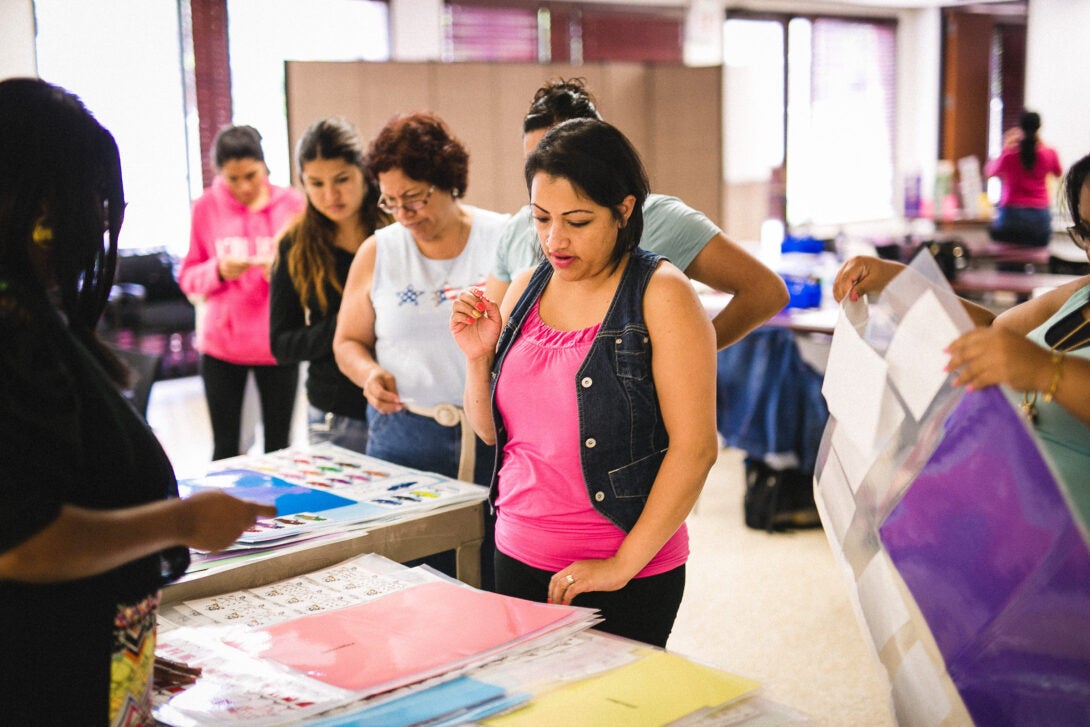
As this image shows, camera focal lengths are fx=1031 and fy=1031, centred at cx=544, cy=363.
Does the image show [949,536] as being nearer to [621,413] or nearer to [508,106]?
[621,413]

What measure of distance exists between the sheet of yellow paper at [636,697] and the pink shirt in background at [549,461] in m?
0.27

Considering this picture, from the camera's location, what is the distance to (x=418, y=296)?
86.2 inches

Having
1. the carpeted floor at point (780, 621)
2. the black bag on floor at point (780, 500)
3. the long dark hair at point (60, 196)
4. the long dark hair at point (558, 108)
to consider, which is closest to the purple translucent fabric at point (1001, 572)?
the long dark hair at point (60, 196)

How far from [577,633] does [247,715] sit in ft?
1.41

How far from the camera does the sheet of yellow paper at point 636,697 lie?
111 centimetres

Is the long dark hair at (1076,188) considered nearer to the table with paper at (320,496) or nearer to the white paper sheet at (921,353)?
the white paper sheet at (921,353)

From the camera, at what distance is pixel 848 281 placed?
57.9 inches

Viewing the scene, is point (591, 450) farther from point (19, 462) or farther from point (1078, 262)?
point (1078, 262)

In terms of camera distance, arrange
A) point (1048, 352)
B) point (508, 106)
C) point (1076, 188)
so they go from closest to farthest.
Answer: point (1048, 352) < point (1076, 188) < point (508, 106)

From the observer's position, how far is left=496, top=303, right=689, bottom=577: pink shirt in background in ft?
4.80

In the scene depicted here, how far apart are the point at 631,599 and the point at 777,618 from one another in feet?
6.63

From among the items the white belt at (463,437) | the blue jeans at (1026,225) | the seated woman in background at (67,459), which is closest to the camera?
the seated woman in background at (67,459)

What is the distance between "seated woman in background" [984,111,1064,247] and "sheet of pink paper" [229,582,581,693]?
7.65 meters

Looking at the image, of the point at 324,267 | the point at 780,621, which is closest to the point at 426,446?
the point at 324,267
